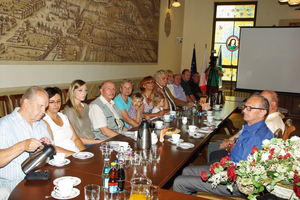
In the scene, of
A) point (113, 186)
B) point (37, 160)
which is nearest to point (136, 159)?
point (113, 186)

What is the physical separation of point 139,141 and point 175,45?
7081mm

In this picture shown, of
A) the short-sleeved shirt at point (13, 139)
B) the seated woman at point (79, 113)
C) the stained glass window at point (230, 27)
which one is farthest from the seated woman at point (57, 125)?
the stained glass window at point (230, 27)

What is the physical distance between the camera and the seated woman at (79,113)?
3027 millimetres

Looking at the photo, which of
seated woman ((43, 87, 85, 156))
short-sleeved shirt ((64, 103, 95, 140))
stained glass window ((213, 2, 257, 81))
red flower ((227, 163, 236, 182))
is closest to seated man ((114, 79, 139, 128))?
short-sleeved shirt ((64, 103, 95, 140))

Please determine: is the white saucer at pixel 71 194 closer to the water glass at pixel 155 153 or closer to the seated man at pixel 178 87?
the water glass at pixel 155 153

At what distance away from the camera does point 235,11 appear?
927 cm

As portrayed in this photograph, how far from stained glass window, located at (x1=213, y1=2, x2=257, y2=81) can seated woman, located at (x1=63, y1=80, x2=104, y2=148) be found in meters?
7.00

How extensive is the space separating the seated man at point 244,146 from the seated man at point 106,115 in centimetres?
119

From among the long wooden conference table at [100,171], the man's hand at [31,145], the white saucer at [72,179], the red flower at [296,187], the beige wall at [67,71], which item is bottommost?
the long wooden conference table at [100,171]

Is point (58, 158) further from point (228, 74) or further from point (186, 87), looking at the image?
point (228, 74)

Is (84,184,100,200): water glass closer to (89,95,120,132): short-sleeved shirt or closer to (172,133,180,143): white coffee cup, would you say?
(172,133,180,143): white coffee cup

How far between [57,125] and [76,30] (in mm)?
2180

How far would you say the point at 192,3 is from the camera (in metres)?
9.51

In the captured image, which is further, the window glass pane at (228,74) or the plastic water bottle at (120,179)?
the window glass pane at (228,74)
